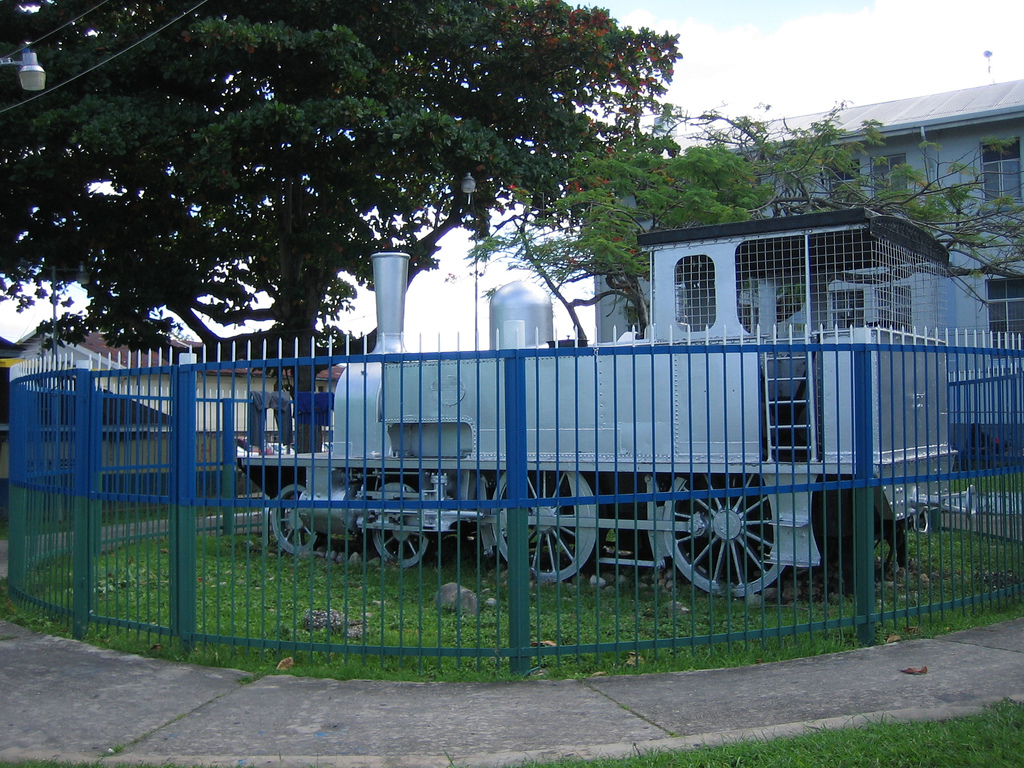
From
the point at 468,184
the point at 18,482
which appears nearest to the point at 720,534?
the point at 18,482

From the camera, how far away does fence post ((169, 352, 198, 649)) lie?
20.4 feet

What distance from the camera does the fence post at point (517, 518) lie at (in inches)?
220

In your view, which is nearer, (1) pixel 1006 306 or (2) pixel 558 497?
(2) pixel 558 497

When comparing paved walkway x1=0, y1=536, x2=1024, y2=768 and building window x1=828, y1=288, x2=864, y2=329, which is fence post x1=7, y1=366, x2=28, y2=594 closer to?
paved walkway x1=0, y1=536, x2=1024, y2=768

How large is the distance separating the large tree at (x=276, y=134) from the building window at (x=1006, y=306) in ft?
28.5

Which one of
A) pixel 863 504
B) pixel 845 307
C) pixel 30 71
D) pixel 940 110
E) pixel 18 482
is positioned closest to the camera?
pixel 863 504

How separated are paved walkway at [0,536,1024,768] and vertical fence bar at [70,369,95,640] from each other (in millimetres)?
720

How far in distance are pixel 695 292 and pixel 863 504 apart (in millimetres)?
3478

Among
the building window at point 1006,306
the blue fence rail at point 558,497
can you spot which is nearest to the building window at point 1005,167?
the building window at point 1006,306

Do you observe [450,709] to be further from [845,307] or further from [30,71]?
[30,71]

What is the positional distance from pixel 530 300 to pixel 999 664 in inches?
221

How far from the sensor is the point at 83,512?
6777 mm

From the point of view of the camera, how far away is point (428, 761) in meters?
4.31

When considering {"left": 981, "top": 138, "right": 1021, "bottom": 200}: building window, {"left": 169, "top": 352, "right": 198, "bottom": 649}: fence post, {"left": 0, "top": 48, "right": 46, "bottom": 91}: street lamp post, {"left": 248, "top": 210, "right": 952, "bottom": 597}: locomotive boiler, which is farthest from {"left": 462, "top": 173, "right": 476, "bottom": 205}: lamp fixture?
{"left": 981, "top": 138, "right": 1021, "bottom": 200}: building window
